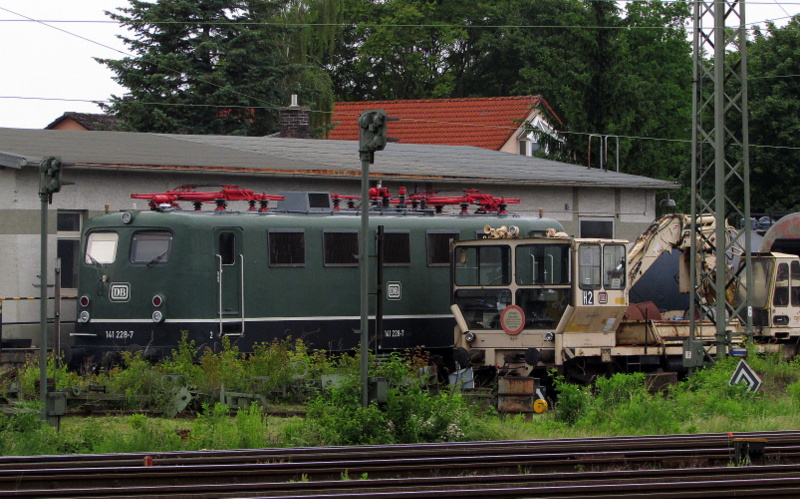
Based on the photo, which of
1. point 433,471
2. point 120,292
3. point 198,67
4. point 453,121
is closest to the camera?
point 433,471

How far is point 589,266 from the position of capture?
20.5 meters

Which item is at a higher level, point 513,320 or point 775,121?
point 775,121

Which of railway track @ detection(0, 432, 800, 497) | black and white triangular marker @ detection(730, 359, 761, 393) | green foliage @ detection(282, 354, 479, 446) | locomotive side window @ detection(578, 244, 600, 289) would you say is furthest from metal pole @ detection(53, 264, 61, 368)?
black and white triangular marker @ detection(730, 359, 761, 393)

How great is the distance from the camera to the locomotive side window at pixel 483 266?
20609 mm

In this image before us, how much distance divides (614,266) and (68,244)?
1094cm

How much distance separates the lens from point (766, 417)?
16.9 meters

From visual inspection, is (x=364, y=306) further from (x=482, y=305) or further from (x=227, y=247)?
(x=482, y=305)

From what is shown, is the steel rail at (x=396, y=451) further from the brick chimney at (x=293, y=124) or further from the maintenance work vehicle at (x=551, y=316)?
the brick chimney at (x=293, y=124)

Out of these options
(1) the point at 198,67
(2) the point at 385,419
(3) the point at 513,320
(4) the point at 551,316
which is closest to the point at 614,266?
(4) the point at 551,316

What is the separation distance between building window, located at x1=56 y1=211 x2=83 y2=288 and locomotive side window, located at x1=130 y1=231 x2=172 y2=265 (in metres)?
3.54

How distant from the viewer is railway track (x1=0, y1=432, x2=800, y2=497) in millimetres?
10086

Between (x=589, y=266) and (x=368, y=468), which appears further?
(x=589, y=266)

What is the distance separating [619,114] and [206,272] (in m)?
24.5

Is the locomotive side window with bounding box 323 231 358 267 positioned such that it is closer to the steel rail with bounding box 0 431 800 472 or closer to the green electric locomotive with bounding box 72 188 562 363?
the green electric locomotive with bounding box 72 188 562 363
